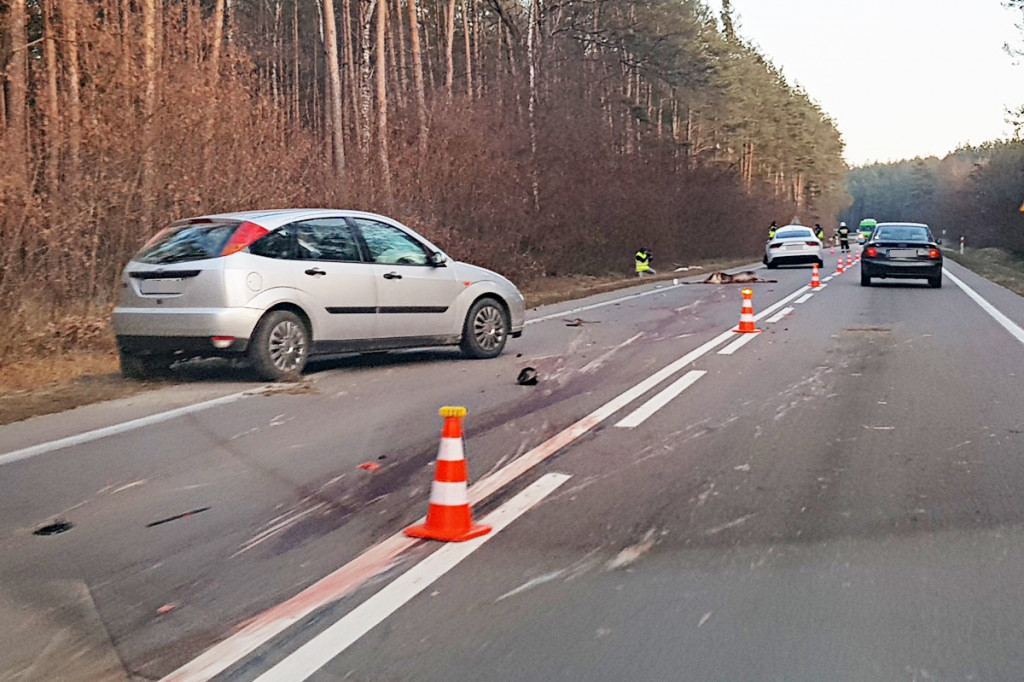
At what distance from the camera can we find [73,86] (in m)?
15.4

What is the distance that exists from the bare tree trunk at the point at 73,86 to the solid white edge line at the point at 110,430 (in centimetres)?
609

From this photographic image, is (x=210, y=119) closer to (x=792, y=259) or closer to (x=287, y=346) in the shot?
(x=287, y=346)

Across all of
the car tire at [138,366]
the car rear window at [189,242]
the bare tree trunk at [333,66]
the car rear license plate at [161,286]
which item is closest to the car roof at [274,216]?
the car rear window at [189,242]

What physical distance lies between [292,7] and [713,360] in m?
48.4

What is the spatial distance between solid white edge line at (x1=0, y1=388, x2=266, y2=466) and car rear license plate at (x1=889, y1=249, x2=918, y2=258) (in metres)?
21.1

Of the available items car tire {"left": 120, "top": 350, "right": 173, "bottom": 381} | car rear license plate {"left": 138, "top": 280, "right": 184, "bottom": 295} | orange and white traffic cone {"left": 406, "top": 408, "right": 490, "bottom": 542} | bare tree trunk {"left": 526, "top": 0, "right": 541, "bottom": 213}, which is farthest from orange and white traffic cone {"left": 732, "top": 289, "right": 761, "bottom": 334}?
bare tree trunk {"left": 526, "top": 0, "right": 541, "bottom": 213}

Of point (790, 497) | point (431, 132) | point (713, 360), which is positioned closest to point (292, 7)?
point (431, 132)

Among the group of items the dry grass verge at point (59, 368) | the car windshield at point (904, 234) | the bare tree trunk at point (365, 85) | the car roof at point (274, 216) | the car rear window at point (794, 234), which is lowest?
the dry grass verge at point (59, 368)

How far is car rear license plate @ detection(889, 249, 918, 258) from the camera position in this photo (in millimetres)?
27719

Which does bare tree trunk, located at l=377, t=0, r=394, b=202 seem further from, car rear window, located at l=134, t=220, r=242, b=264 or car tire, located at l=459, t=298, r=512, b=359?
car rear window, located at l=134, t=220, r=242, b=264

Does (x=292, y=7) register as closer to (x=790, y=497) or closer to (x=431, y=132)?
(x=431, y=132)

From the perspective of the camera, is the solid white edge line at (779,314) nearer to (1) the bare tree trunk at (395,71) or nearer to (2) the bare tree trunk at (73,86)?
(2) the bare tree trunk at (73,86)

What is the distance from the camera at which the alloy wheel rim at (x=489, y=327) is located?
42.5 ft

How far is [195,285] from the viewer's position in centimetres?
1037
